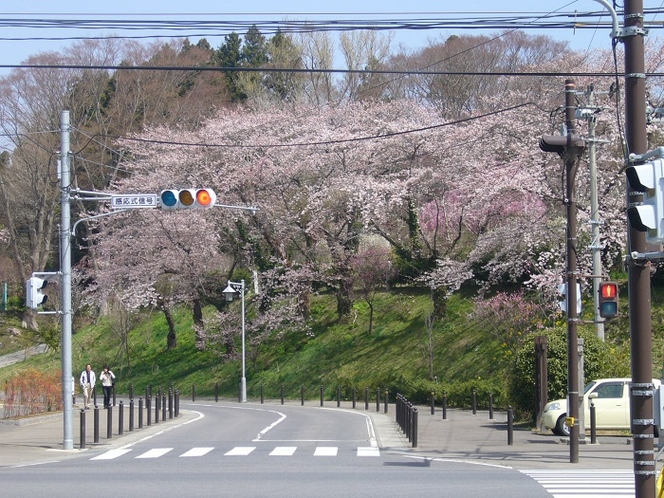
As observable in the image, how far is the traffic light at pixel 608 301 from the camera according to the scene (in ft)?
47.4

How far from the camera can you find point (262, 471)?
15.9 meters

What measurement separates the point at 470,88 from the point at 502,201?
69.9 feet

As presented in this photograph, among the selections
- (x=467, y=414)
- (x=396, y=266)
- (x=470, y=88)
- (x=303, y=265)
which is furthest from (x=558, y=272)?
(x=470, y=88)

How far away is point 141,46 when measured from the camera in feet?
194

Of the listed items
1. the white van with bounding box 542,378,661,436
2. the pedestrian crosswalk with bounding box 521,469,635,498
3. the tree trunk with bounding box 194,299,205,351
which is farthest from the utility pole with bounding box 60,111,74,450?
the tree trunk with bounding box 194,299,205,351

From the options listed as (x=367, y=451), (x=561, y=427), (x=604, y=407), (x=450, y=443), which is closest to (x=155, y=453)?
(x=367, y=451)

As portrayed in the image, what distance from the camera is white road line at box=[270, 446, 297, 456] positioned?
19008mm

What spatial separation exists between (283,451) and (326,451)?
3.07 ft

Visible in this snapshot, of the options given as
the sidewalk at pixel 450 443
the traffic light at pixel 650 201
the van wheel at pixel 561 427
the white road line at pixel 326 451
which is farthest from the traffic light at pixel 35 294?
the traffic light at pixel 650 201

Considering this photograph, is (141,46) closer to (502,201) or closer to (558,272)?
(502,201)

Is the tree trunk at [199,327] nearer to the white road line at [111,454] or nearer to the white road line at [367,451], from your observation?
the white road line at [111,454]

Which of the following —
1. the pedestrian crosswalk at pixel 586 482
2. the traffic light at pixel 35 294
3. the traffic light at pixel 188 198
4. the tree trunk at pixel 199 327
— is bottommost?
the pedestrian crosswalk at pixel 586 482

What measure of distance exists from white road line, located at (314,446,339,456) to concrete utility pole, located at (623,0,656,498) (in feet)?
35.1

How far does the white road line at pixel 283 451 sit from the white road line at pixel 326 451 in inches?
21.3
